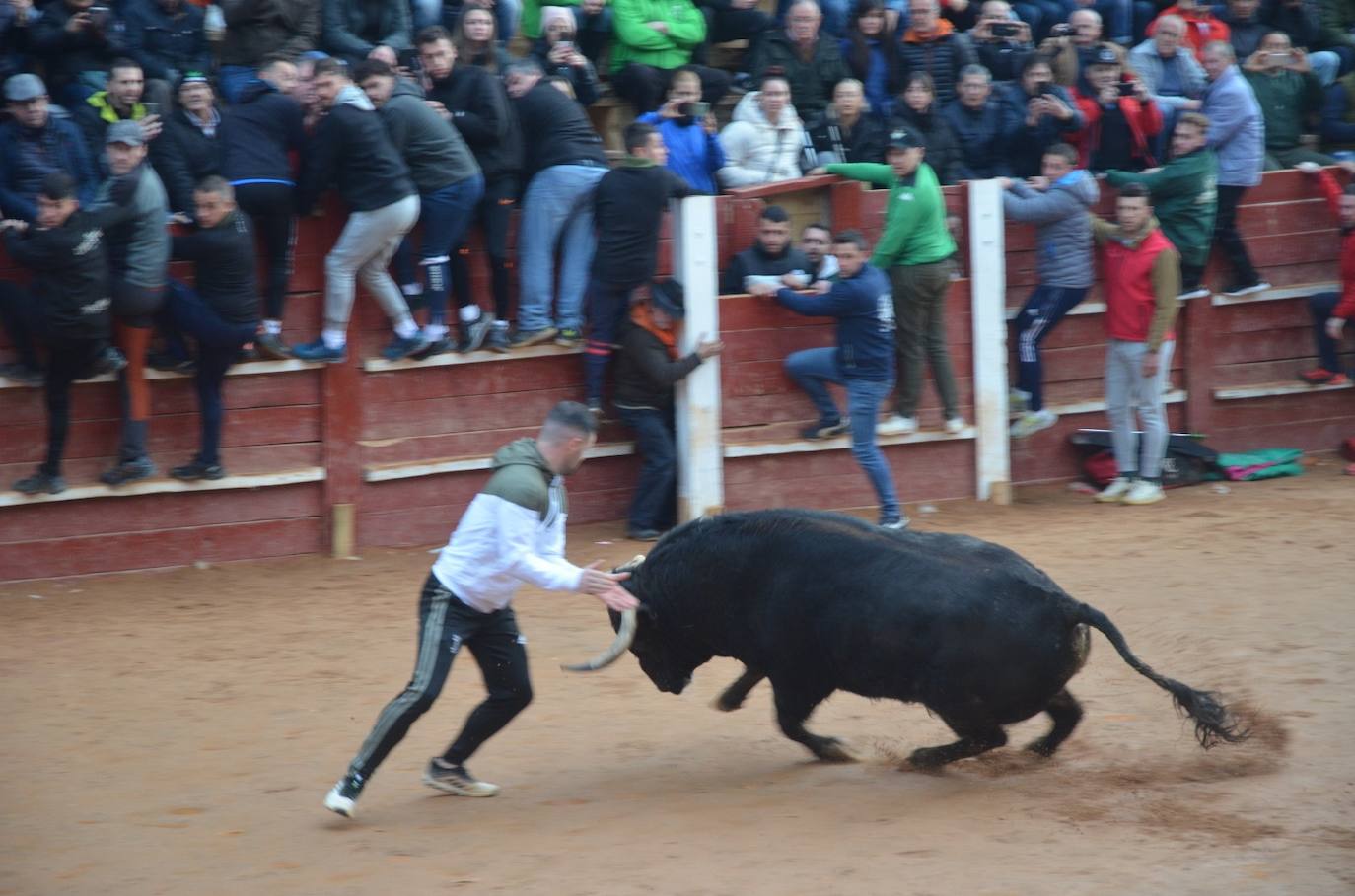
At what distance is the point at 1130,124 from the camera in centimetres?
1114

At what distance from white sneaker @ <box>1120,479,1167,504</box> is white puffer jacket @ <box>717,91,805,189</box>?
123 inches

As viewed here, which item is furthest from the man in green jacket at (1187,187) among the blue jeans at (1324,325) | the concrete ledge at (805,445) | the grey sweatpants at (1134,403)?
the concrete ledge at (805,445)

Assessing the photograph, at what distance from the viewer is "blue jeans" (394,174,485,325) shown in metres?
9.58

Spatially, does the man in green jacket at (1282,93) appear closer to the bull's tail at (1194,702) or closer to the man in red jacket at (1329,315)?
the man in red jacket at (1329,315)

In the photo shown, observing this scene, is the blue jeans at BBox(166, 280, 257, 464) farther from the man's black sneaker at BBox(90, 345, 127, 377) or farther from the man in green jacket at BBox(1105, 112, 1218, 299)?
the man in green jacket at BBox(1105, 112, 1218, 299)

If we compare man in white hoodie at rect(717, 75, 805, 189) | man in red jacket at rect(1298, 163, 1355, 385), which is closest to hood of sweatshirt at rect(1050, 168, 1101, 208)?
man in white hoodie at rect(717, 75, 805, 189)

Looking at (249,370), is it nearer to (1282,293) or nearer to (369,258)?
(369,258)

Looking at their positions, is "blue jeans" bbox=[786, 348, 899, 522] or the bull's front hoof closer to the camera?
the bull's front hoof

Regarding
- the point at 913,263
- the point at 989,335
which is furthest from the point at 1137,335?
the point at 913,263

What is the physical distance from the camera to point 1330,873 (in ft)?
16.1

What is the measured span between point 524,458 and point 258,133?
4.41m

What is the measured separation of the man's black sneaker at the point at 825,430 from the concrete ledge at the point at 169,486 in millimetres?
3150

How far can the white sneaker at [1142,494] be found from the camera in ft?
34.8

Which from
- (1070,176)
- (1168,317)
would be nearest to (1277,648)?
(1168,317)
